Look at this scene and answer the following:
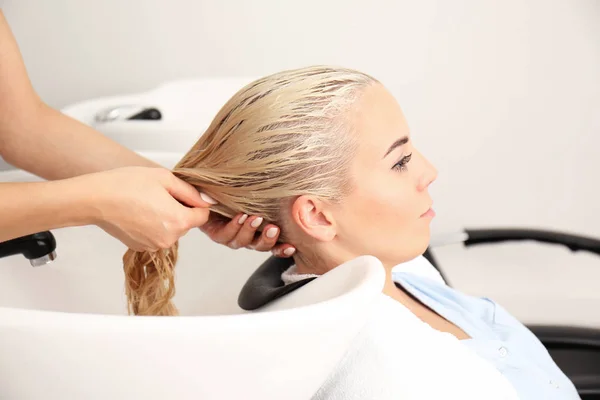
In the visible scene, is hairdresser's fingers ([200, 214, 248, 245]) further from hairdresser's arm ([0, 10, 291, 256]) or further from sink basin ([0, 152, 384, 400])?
sink basin ([0, 152, 384, 400])

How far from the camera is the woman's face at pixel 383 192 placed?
93 centimetres

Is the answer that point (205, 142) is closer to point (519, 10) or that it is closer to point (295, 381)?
point (295, 381)

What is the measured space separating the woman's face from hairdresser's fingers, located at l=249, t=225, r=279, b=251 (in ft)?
0.29

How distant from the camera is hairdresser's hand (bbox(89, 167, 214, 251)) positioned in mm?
802

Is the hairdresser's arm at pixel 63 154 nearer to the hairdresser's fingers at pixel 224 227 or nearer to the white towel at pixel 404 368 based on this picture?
the hairdresser's fingers at pixel 224 227

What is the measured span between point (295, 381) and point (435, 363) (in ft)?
0.75

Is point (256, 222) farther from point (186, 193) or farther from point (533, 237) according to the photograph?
point (533, 237)

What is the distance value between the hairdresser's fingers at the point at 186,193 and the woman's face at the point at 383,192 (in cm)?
19

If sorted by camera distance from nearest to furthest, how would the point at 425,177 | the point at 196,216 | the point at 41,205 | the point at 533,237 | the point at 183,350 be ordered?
the point at 183,350 → the point at 41,205 → the point at 196,216 → the point at 425,177 → the point at 533,237

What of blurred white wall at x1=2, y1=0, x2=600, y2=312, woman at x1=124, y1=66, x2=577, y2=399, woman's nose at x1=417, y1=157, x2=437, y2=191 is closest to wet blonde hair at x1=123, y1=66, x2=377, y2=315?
woman at x1=124, y1=66, x2=577, y2=399

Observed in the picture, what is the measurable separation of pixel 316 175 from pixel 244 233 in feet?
0.47

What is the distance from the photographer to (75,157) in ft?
3.48

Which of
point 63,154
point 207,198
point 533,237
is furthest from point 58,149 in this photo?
point 533,237

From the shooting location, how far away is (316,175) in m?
Answer: 0.90
